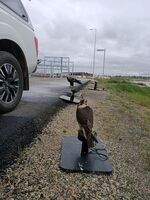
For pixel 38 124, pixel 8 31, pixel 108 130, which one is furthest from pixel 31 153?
pixel 108 130

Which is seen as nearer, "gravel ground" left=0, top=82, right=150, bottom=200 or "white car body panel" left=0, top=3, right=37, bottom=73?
"gravel ground" left=0, top=82, right=150, bottom=200

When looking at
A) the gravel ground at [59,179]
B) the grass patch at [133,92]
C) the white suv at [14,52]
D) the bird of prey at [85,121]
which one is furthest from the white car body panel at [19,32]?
the grass patch at [133,92]

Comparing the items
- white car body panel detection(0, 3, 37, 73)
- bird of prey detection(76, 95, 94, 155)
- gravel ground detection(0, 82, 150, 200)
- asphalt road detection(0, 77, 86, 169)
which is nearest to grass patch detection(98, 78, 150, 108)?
asphalt road detection(0, 77, 86, 169)

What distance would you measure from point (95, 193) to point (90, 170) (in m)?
0.47

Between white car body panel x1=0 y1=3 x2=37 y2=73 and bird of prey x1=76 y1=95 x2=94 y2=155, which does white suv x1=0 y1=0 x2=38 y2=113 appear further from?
bird of prey x1=76 y1=95 x2=94 y2=155

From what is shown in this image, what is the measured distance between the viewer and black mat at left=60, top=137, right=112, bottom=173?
386 cm

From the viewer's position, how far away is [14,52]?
17.6ft

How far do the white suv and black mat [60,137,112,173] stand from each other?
1.20 meters

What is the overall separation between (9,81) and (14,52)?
0.64 metres

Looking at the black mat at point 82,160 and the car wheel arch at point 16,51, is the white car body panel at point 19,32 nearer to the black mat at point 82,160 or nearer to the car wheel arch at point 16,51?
the car wheel arch at point 16,51

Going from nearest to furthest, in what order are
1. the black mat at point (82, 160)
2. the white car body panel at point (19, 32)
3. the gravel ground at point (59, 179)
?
the gravel ground at point (59, 179) → the black mat at point (82, 160) → the white car body panel at point (19, 32)

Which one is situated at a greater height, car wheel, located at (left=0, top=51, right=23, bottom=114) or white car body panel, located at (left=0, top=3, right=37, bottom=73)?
white car body panel, located at (left=0, top=3, right=37, bottom=73)

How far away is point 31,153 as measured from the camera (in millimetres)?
4090

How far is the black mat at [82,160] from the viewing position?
12.7 ft
